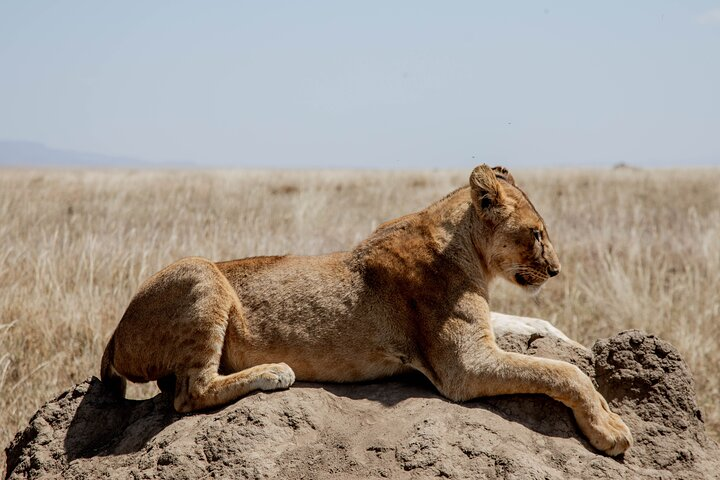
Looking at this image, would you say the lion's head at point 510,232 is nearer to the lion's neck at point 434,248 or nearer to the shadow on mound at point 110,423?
the lion's neck at point 434,248

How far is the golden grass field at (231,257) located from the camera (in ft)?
28.2

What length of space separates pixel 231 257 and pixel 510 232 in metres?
6.42

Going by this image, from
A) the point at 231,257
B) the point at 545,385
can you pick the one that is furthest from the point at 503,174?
the point at 231,257

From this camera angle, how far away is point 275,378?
518 cm

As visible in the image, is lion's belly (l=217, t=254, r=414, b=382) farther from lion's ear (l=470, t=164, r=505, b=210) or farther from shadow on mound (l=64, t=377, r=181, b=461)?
lion's ear (l=470, t=164, r=505, b=210)

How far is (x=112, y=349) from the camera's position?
590 centimetres

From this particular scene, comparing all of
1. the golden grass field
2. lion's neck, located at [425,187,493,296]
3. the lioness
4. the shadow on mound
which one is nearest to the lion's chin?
the lioness

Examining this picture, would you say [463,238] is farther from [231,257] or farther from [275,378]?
[231,257]

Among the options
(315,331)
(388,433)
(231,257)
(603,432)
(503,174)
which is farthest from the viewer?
(231,257)

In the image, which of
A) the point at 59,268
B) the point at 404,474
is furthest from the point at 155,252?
the point at 404,474

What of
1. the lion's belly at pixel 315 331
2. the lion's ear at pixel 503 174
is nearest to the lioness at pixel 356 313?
the lion's belly at pixel 315 331

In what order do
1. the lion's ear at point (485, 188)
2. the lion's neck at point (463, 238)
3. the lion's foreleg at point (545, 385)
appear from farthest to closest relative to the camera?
the lion's neck at point (463, 238)
the lion's ear at point (485, 188)
the lion's foreleg at point (545, 385)

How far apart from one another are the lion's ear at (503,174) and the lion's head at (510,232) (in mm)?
227

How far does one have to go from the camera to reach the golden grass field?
8.61 m
